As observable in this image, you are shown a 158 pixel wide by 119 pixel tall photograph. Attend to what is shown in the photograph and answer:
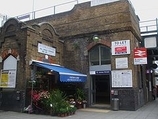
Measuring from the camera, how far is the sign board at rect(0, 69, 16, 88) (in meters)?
13.8

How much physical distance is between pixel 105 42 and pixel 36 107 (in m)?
7.10

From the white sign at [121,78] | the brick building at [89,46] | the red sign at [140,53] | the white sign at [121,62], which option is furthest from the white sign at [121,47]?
the white sign at [121,78]

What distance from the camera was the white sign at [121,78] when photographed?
47.5ft

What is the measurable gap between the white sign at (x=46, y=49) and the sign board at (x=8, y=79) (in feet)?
7.75

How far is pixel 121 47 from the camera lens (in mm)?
15008

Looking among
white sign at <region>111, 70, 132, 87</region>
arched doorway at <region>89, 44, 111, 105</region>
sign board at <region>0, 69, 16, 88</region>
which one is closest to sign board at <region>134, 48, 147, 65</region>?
white sign at <region>111, 70, 132, 87</region>

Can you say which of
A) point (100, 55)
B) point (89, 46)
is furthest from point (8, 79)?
point (100, 55)

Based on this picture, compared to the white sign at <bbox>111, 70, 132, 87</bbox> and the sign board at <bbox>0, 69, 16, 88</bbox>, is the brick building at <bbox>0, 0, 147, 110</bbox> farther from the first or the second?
the sign board at <bbox>0, 69, 16, 88</bbox>

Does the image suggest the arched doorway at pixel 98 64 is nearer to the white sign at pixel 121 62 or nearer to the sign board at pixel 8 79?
the white sign at pixel 121 62

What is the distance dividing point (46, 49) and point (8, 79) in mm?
3427

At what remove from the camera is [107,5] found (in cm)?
1641

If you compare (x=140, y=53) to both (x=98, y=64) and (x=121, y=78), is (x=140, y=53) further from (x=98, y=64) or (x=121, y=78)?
(x=98, y=64)

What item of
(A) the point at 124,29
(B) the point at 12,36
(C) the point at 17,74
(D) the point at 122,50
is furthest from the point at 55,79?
(A) the point at 124,29

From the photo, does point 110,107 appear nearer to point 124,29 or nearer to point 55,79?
point 55,79
